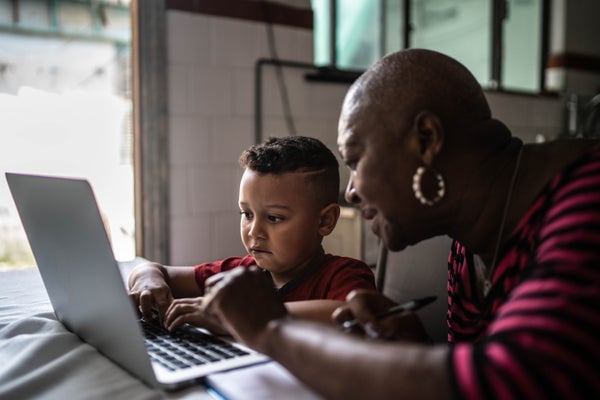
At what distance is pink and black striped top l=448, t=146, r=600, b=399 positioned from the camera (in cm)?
47

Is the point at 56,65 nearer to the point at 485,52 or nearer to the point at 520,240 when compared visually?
the point at 520,240

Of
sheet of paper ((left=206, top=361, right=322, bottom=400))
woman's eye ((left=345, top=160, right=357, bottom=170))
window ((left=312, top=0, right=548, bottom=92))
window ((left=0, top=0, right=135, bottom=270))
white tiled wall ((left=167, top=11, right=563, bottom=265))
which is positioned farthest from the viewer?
window ((left=312, top=0, right=548, bottom=92))

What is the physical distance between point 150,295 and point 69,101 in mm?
1810

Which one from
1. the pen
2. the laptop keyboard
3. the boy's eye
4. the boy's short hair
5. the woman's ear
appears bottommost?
the laptop keyboard

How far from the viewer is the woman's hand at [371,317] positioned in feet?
2.43

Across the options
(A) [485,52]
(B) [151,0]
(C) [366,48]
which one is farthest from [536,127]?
(B) [151,0]

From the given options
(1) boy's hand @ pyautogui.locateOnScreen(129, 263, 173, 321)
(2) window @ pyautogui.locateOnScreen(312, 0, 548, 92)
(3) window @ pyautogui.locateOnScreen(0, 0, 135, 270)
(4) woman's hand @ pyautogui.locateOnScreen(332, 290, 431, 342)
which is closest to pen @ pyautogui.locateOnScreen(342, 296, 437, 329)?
(4) woman's hand @ pyautogui.locateOnScreen(332, 290, 431, 342)

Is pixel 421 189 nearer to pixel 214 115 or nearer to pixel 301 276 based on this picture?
pixel 301 276

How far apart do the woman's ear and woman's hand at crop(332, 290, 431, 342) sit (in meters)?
0.21

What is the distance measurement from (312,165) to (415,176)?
0.48 metres

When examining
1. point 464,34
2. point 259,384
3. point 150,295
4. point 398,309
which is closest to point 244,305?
point 259,384

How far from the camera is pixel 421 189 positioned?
2.43 feet

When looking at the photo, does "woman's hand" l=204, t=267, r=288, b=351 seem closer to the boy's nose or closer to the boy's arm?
the boy's arm

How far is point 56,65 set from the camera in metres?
2.56
